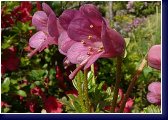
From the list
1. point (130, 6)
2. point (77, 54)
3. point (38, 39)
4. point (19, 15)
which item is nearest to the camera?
point (77, 54)

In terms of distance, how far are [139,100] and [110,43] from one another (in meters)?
0.95

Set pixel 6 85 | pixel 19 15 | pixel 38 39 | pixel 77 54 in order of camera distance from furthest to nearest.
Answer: pixel 19 15
pixel 6 85
pixel 38 39
pixel 77 54

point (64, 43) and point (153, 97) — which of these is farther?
point (153, 97)

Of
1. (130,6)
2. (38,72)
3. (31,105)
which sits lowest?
(31,105)

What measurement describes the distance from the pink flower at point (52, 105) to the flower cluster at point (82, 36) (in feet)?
2.43

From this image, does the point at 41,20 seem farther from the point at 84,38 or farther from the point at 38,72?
the point at 38,72

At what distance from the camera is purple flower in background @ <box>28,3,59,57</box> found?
2.22 ft

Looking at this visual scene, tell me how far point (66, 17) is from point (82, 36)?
0.06 m

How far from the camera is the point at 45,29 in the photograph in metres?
0.75

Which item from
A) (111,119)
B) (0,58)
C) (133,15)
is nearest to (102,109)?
(111,119)

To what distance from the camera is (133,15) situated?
2.39m

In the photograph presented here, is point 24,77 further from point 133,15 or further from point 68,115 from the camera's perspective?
point 133,15

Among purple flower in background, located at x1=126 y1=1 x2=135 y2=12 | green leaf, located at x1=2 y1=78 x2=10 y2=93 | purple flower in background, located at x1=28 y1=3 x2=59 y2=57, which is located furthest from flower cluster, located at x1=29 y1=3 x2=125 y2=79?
purple flower in background, located at x1=126 y1=1 x2=135 y2=12

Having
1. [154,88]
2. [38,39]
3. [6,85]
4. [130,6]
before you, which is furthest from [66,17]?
[130,6]
